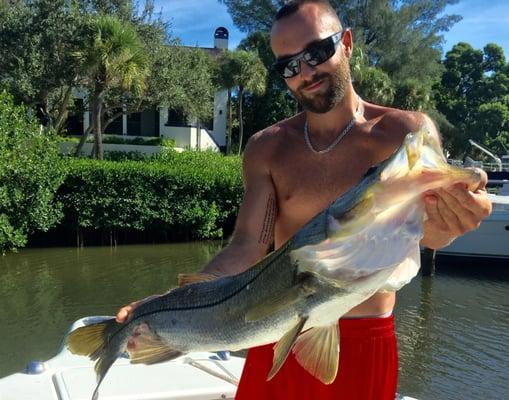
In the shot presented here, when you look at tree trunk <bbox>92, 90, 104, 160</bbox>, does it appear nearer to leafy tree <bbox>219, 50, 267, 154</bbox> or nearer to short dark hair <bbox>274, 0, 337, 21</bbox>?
leafy tree <bbox>219, 50, 267, 154</bbox>

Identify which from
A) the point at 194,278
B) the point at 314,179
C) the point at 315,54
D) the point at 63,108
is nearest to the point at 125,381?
the point at 194,278

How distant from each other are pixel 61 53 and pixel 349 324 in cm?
1896

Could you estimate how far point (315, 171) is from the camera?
2605 mm

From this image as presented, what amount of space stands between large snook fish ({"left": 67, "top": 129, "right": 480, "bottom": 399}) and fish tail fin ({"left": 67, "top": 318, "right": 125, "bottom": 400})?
0.10 feet

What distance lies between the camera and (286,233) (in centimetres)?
271

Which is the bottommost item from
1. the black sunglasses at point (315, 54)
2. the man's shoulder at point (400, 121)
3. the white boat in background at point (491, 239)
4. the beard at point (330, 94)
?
the white boat in background at point (491, 239)

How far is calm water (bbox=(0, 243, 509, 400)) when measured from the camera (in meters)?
8.48

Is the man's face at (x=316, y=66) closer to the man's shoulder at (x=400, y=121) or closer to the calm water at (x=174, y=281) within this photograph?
the man's shoulder at (x=400, y=121)

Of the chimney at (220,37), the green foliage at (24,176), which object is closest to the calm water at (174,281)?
the green foliage at (24,176)

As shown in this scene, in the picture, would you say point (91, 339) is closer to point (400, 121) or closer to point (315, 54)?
point (315, 54)

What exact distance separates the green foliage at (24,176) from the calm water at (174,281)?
2.77 ft

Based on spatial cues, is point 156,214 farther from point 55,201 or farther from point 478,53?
point 478,53

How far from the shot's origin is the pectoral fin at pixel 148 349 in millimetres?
2197

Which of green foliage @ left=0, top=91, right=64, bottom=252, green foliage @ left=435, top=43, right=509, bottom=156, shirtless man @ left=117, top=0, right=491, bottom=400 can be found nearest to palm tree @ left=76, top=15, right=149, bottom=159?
green foliage @ left=0, top=91, right=64, bottom=252
